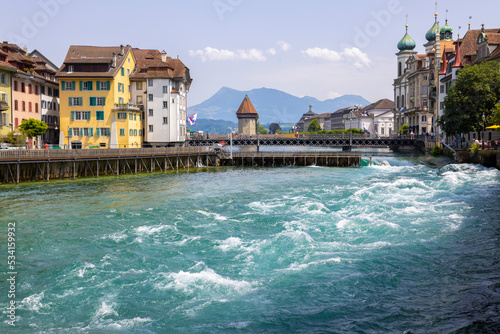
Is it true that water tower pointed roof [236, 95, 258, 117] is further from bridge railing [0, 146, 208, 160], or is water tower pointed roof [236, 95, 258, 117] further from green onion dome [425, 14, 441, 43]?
bridge railing [0, 146, 208, 160]

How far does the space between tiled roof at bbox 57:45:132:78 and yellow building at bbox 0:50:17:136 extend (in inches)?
387

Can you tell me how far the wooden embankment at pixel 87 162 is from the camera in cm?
4522

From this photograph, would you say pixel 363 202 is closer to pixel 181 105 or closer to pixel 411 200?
pixel 411 200

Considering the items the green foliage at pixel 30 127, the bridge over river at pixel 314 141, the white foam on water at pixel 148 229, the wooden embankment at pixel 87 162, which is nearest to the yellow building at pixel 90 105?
the green foliage at pixel 30 127

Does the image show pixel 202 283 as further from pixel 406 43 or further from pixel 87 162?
pixel 406 43

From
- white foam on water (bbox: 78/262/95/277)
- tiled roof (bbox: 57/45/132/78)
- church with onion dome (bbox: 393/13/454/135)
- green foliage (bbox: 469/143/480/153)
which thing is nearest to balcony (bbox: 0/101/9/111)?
tiled roof (bbox: 57/45/132/78)

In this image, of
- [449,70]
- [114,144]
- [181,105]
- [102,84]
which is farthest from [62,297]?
[449,70]

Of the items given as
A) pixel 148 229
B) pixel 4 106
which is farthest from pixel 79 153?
pixel 148 229

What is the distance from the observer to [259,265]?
58.2 ft

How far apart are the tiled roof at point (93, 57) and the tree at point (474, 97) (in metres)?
46.2

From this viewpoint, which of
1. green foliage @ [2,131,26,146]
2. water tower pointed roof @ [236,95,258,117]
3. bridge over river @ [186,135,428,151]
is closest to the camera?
green foliage @ [2,131,26,146]

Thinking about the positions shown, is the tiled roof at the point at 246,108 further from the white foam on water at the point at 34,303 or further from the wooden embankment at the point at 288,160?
the white foam on water at the point at 34,303

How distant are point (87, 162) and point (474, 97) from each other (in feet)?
149

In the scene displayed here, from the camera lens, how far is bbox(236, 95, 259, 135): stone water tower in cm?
16600
